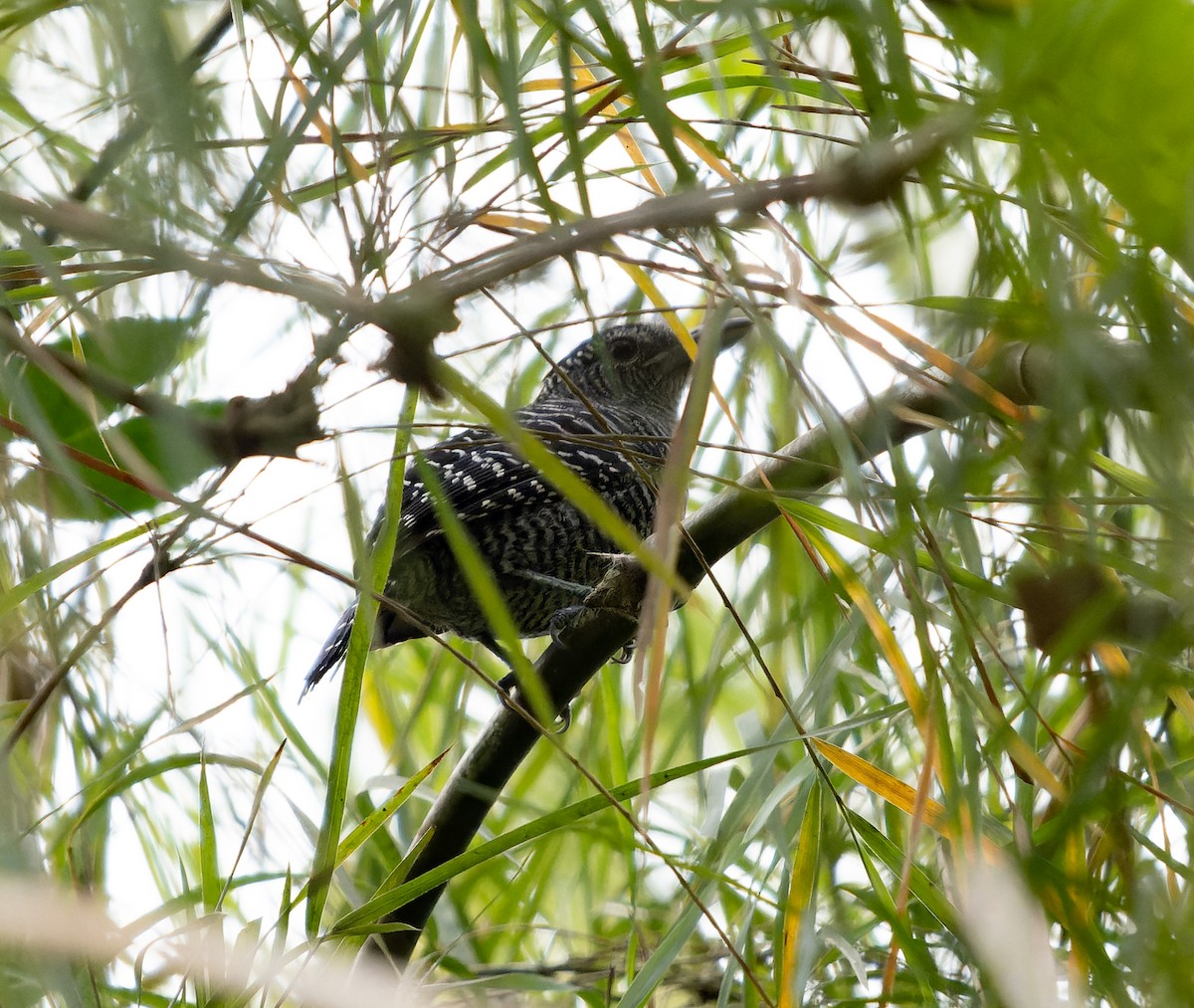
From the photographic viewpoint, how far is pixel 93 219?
0.86m

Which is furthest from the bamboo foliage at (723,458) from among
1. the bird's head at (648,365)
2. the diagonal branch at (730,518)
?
the bird's head at (648,365)

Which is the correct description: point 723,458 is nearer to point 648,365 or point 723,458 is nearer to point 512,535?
point 512,535

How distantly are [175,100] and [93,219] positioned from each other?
0.12 m

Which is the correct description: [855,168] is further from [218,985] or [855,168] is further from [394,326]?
[218,985]

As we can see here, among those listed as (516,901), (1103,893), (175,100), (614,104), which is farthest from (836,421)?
(516,901)

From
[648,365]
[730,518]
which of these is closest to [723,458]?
[730,518]

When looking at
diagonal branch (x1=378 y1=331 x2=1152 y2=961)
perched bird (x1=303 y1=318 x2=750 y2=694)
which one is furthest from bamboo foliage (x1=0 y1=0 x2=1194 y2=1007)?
perched bird (x1=303 y1=318 x2=750 y2=694)

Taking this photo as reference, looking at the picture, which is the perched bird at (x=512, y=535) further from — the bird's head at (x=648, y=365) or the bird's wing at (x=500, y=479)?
the bird's head at (x=648, y=365)

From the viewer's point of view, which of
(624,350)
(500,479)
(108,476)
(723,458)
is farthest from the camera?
(624,350)

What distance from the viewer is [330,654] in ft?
8.63

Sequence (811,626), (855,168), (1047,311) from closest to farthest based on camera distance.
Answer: (855,168), (1047,311), (811,626)

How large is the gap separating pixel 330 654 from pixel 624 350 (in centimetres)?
155

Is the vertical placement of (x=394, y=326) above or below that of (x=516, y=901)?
above

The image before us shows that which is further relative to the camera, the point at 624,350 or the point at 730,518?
the point at 624,350
